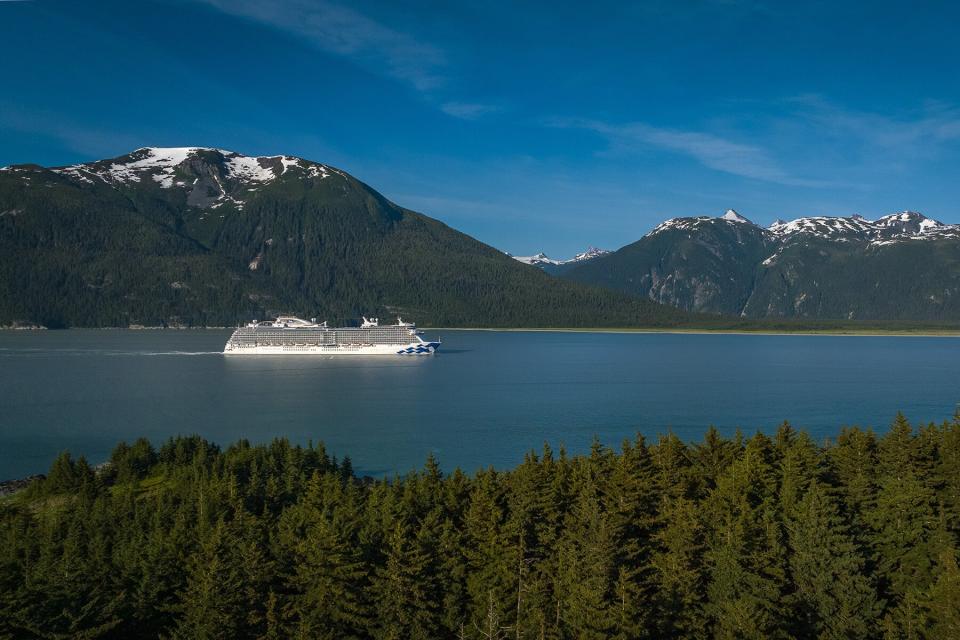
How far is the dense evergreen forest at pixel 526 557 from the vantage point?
20109 mm

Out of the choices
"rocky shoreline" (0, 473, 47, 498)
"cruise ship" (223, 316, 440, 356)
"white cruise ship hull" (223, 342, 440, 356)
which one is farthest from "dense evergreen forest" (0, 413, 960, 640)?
"cruise ship" (223, 316, 440, 356)

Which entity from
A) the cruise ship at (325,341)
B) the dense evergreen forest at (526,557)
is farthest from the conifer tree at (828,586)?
the cruise ship at (325,341)

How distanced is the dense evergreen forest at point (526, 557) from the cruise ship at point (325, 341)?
373 ft

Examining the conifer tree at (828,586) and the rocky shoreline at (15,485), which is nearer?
the conifer tree at (828,586)

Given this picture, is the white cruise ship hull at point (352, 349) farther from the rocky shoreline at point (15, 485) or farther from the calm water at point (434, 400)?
the rocky shoreline at point (15, 485)

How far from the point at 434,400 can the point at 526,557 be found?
49448 mm

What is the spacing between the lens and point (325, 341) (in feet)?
494

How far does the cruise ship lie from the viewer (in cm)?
14288

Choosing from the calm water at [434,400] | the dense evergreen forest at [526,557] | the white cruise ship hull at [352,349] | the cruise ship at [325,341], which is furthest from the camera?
the white cruise ship hull at [352,349]

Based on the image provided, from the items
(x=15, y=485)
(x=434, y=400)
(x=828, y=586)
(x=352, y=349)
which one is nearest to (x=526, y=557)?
(x=828, y=586)

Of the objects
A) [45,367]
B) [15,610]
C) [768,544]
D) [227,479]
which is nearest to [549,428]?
[227,479]

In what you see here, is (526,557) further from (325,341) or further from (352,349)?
(325,341)

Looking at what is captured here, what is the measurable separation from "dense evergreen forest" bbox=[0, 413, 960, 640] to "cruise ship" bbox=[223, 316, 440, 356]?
114 meters

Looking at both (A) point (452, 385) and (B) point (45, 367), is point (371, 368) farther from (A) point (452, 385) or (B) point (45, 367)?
(B) point (45, 367)
